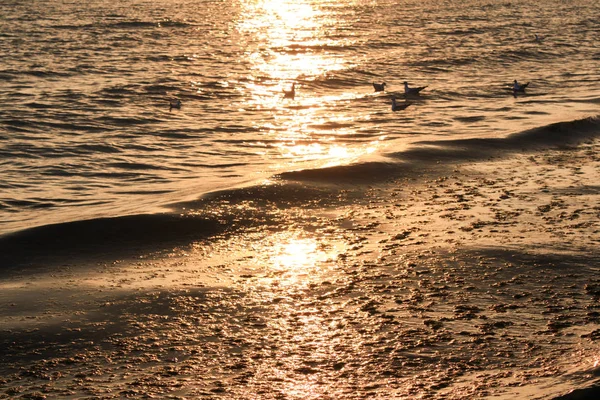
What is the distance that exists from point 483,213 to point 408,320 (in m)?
3.82

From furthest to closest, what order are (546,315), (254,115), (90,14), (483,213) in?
(90,14), (254,115), (483,213), (546,315)

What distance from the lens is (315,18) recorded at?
49781 millimetres

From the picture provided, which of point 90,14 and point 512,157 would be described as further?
point 90,14

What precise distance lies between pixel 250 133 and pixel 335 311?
499 inches

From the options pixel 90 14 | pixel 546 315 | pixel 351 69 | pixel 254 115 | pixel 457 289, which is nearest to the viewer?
pixel 546 315

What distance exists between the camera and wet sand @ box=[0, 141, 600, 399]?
688 cm

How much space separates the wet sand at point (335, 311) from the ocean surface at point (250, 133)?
54 mm

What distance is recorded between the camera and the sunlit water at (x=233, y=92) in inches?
639

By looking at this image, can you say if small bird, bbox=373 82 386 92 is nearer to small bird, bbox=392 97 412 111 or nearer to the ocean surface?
the ocean surface

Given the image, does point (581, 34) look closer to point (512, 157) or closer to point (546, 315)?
point (512, 157)

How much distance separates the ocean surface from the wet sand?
0.05m

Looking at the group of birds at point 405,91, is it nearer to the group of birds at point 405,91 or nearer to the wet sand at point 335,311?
the group of birds at point 405,91

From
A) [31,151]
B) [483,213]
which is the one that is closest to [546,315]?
[483,213]

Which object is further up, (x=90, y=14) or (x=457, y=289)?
(x=90, y=14)
